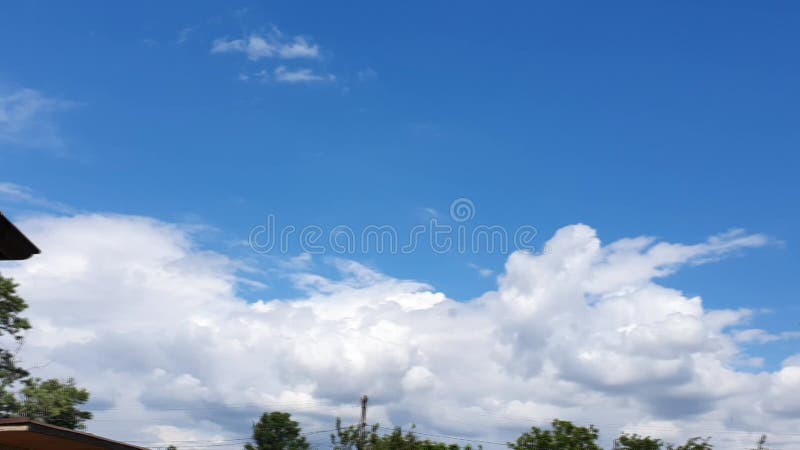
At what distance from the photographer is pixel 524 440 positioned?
4084cm

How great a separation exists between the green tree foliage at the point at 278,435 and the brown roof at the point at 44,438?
3171 inches

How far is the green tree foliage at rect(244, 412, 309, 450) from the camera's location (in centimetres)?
9194

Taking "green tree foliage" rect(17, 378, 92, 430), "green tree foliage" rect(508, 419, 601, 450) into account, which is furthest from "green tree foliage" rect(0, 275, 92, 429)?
"green tree foliage" rect(508, 419, 601, 450)

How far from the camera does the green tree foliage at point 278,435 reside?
91.9 meters

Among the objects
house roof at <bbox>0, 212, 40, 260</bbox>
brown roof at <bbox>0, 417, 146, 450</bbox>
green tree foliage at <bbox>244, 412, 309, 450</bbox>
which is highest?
green tree foliage at <bbox>244, 412, 309, 450</bbox>

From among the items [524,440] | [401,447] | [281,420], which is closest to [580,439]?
[524,440]

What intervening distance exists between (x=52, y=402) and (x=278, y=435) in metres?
46.6

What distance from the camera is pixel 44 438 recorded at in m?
13.7

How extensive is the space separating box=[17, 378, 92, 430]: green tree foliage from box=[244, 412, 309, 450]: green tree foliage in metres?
41.7

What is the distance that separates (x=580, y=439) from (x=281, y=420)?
59898 mm

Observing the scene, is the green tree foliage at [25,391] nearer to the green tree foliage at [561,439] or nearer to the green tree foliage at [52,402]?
the green tree foliage at [52,402]

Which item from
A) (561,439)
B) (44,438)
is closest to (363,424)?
(561,439)

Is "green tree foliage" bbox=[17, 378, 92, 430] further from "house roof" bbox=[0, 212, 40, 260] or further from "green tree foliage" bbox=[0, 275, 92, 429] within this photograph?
"house roof" bbox=[0, 212, 40, 260]

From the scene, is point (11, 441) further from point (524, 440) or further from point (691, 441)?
point (691, 441)
